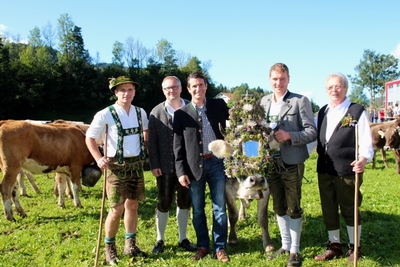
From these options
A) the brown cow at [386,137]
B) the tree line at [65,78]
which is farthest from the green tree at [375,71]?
the brown cow at [386,137]

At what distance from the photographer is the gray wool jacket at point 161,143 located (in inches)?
193

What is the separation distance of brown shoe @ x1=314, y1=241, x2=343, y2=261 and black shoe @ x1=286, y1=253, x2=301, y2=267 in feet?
1.14

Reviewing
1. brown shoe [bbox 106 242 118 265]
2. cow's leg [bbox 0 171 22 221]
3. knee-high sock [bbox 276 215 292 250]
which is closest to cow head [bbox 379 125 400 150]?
knee-high sock [bbox 276 215 292 250]

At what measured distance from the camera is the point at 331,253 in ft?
15.5

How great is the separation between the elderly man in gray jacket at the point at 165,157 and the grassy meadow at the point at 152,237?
55 centimetres

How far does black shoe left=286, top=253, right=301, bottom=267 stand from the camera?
4.46m

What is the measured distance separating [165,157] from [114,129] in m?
0.82

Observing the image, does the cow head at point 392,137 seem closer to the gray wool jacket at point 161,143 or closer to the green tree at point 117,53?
the gray wool jacket at point 161,143

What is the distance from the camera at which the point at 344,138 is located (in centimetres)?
438

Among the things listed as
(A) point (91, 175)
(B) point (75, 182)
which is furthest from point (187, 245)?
(B) point (75, 182)

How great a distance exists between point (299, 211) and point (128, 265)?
2363 millimetres

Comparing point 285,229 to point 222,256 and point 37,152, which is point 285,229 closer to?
point 222,256

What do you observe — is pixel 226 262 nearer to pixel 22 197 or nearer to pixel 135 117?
pixel 135 117

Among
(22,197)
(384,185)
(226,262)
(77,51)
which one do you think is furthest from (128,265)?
(77,51)
